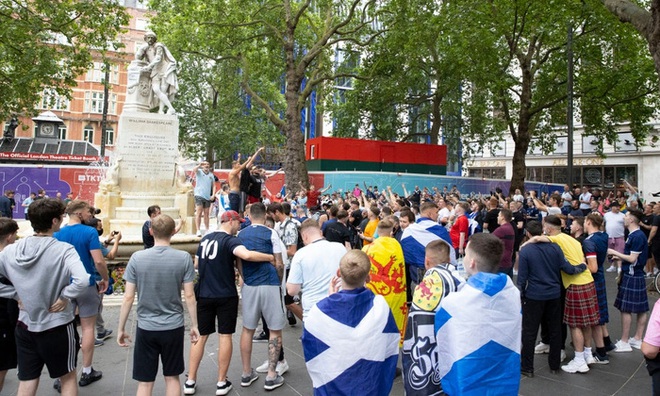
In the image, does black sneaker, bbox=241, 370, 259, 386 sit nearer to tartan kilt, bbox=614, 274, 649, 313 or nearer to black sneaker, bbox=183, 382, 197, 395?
black sneaker, bbox=183, 382, 197, 395

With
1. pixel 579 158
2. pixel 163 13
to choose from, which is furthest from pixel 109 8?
pixel 579 158

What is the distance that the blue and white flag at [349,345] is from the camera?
3.15 m

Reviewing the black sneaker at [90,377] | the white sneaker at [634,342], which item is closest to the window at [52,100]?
the black sneaker at [90,377]

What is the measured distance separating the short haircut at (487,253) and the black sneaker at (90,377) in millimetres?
4216

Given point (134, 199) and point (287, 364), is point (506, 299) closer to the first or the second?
point (287, 364)

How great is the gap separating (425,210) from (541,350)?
95.4 inches

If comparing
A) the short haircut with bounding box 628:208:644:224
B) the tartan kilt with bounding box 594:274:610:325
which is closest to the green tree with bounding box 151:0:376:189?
the short haircut with bounding box 628:208:644:224

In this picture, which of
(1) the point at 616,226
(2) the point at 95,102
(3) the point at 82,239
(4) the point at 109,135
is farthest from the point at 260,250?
(4) the point at 109,135

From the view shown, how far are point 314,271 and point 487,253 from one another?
1.96 metres

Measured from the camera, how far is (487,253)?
3400 millimetres

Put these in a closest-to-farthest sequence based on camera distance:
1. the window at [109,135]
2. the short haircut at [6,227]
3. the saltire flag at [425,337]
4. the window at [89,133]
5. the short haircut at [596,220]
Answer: the saltire flag at [425,337] → the short haircut at [6,227] → the short haircut at [596,220] → the window at [89,133] → the window at [109,135]

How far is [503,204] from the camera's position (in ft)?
41.1

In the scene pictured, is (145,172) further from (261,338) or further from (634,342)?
(634,342)

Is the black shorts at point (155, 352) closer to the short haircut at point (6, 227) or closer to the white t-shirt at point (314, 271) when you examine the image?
the white t-shirt at point (314, 271)
